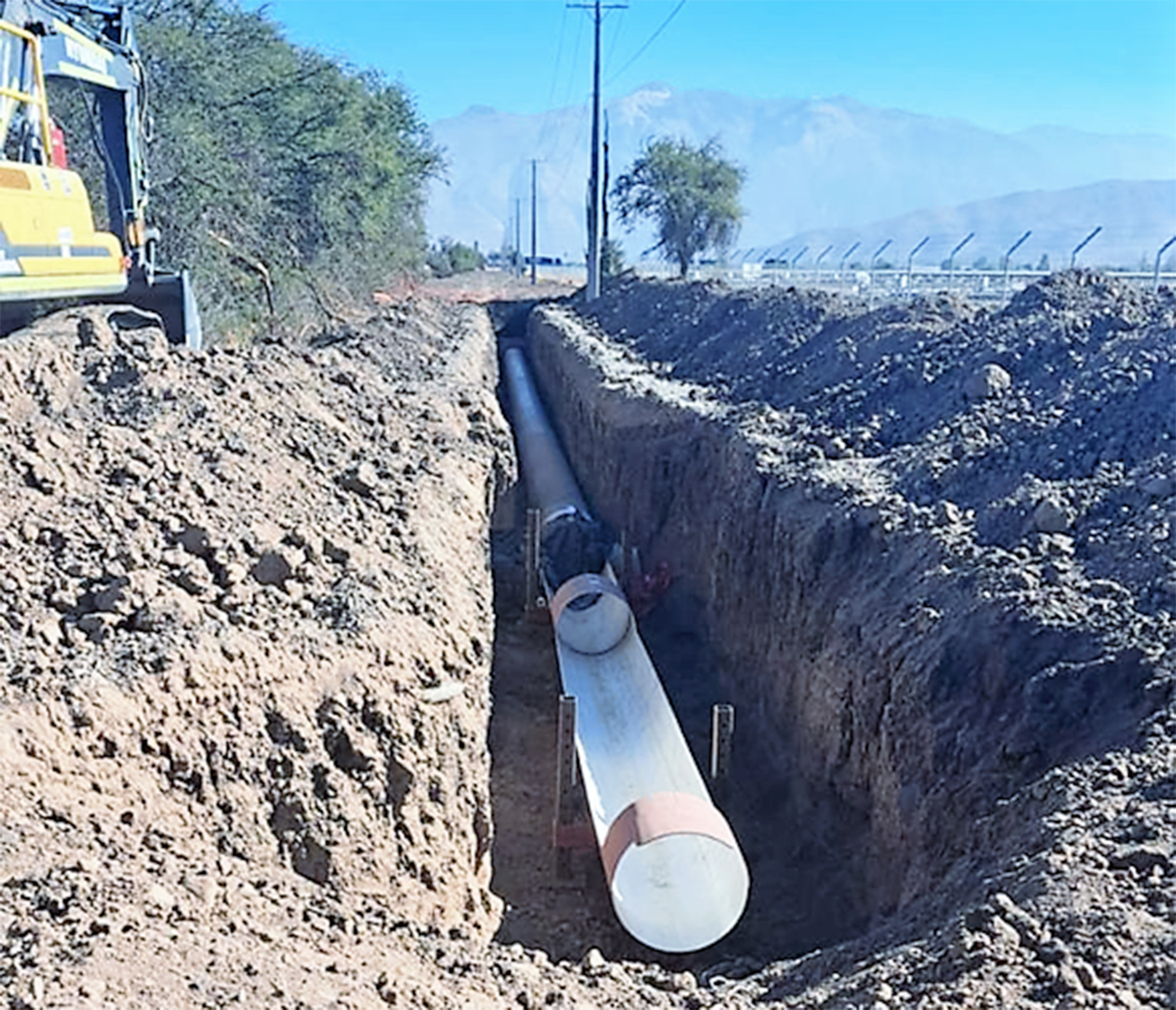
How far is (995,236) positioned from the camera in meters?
194

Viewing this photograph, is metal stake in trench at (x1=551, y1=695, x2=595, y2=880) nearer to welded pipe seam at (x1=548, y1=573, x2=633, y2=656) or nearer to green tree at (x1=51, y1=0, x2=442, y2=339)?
welded pipe seam at (x1=548, y1=573, x2=633, y2=656)

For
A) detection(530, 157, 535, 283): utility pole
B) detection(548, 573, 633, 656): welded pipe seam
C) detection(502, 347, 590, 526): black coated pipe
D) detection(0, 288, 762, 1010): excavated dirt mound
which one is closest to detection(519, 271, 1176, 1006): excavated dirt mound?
detection(502, 347, 590, 526): black coated pipe

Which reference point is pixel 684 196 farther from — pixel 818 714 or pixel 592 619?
→ pixel 818 714

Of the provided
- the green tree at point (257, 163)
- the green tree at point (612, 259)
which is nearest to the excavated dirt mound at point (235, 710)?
the green tree at point (257, 163)

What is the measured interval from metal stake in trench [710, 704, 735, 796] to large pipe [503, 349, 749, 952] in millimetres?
230

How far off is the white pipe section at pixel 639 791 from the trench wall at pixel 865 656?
85 cm

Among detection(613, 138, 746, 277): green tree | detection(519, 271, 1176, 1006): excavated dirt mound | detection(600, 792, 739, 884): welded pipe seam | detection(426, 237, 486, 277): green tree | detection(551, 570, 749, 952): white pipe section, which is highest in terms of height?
detection(613, 138, 746, 277): green tree

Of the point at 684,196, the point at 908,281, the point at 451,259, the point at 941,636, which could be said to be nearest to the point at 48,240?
the point at 941,636

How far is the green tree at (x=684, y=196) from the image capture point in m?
52.7

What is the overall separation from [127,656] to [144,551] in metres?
0.95

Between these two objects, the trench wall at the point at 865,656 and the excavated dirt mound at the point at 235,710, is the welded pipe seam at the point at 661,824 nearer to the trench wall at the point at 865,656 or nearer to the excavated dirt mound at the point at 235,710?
the excavated dirt mound at the point at 235,710

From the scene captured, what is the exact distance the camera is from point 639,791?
9.29 m

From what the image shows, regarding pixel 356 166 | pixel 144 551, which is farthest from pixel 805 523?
pixel 356 166

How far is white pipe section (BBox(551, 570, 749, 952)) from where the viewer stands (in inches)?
297
